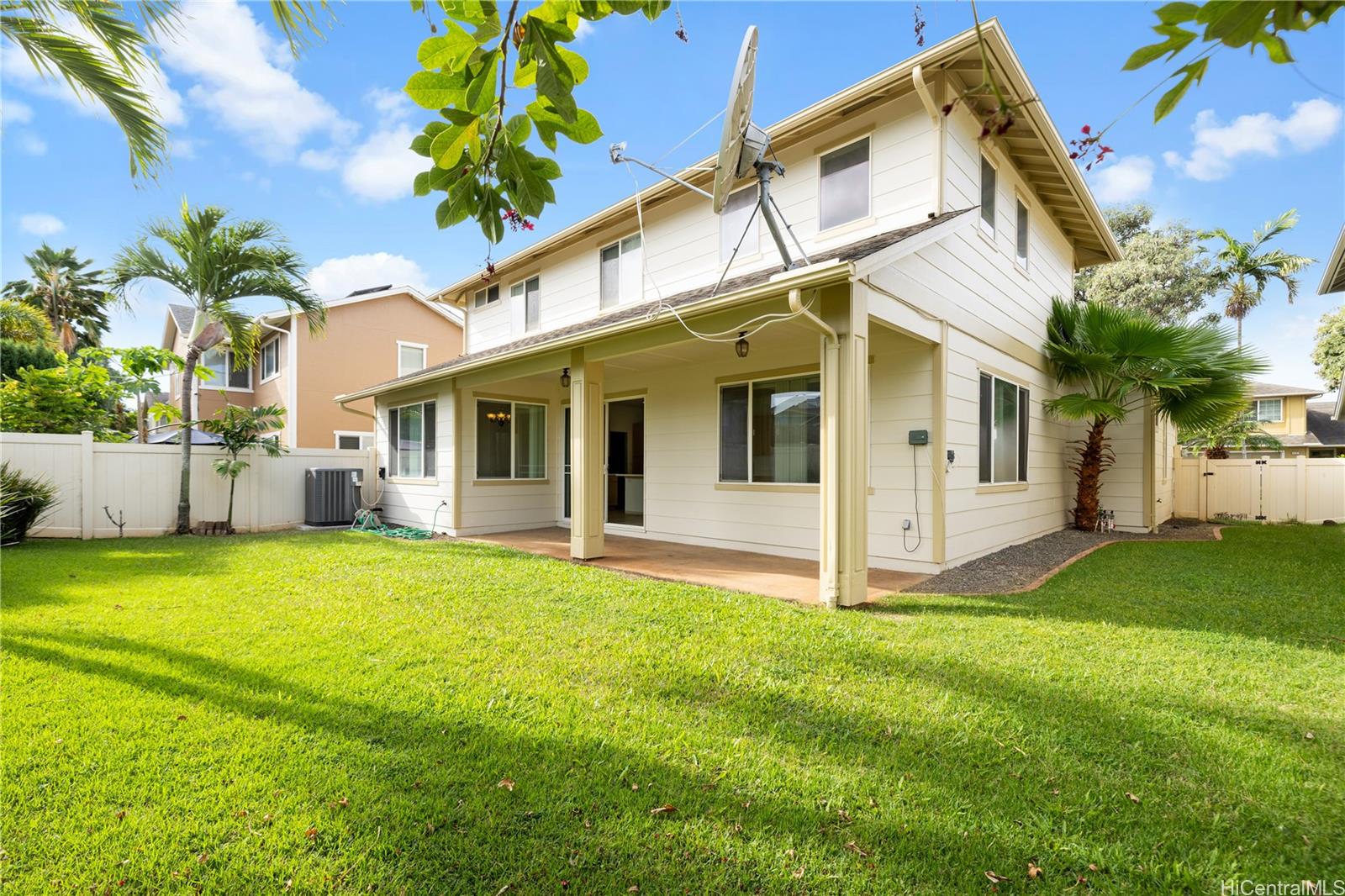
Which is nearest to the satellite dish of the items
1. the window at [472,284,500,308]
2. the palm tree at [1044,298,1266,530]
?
the palm tree at [1044,298,1266,530]

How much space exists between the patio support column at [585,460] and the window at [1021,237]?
6.53m

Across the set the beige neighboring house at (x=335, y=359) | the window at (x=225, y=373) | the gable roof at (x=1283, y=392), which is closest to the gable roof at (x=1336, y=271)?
the beige neighboring house at (x=335, y=359)

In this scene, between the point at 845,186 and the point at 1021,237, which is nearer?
the point at 845,186

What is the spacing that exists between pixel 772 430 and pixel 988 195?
4.26m

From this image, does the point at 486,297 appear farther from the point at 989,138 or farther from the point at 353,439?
the point at 989,138

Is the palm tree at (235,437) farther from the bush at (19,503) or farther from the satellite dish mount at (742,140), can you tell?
the satellite dish mount at (742,140)

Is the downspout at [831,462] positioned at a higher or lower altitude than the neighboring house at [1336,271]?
lower

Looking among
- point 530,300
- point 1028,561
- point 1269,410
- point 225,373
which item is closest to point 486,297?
point 530,300

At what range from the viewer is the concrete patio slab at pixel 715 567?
6105mm

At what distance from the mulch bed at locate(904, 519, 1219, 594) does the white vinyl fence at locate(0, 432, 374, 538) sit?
1125 cm

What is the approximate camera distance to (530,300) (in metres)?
12.2

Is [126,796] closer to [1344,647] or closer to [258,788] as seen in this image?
[258,788]

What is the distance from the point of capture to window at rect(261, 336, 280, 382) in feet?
59.9

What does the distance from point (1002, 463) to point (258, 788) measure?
8.68 meters
